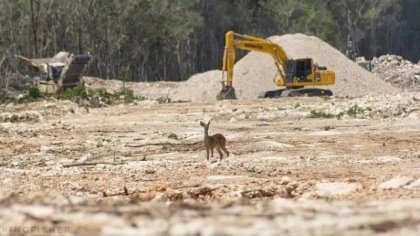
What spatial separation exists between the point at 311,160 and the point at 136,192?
164 inches

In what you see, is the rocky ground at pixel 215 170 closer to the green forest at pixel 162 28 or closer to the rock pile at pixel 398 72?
the rock pile at pixel 398 72

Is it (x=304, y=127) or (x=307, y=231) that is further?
(x=304, y=127)

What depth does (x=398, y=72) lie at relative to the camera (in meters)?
51.0

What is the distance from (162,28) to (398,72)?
1622 cm

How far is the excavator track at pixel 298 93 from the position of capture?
105 ft

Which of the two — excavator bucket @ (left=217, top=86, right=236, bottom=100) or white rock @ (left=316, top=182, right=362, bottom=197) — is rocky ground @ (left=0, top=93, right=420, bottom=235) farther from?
excavator bucket @ (left=217, top=86, right=236, bottom=100)

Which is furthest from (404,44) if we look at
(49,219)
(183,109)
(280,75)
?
(49,219)

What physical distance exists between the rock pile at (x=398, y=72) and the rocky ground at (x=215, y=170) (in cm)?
2098

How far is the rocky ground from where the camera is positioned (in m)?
4.34

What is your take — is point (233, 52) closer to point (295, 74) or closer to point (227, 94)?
point (227, 94)

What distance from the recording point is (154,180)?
10.6 metres

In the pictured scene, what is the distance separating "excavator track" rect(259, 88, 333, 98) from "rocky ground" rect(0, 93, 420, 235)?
3493 millimetres

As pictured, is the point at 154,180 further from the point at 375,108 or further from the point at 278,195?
the point at 375,108

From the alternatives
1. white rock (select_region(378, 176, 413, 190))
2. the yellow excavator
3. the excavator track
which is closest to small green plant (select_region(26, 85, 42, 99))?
the yellow excavator
